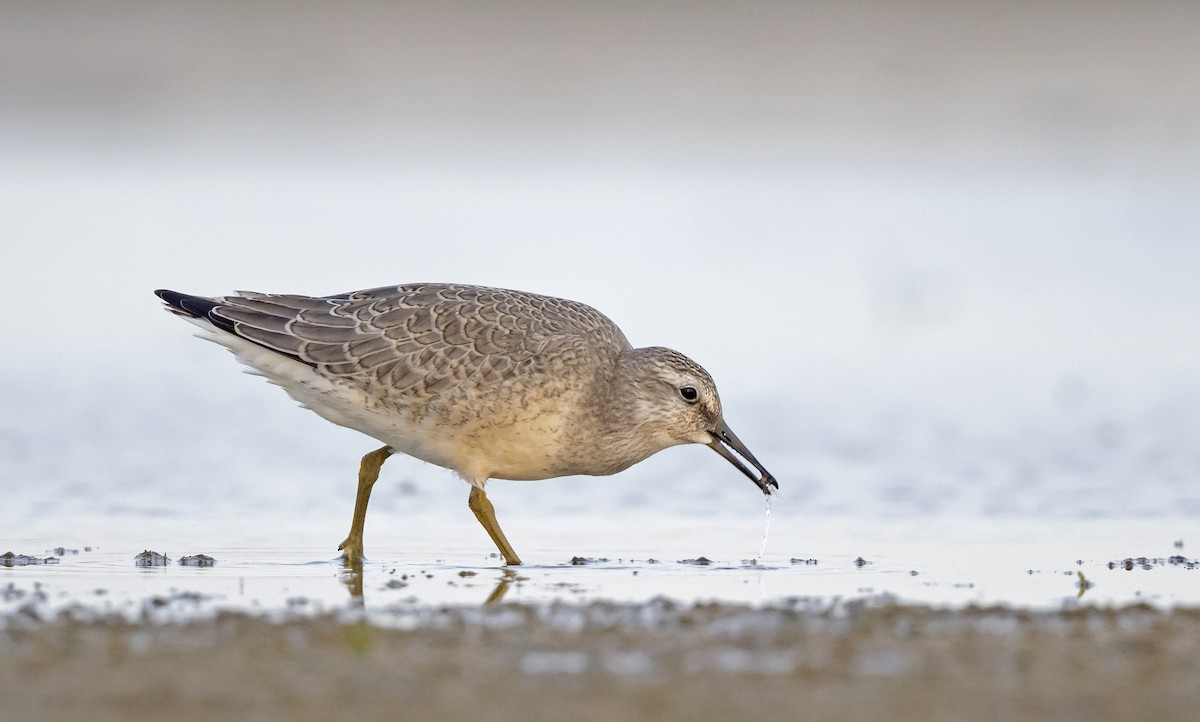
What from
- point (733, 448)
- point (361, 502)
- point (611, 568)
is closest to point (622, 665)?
point (611, 568)

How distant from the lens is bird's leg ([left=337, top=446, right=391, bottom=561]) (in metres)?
9.05

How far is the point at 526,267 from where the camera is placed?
55.4ft

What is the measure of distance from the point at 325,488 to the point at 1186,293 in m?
9.48

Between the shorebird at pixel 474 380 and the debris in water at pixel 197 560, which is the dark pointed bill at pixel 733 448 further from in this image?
the debris in water at pixel 197 560

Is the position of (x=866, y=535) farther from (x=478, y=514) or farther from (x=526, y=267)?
(x=526, y=267)

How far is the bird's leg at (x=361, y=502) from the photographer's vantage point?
905cm

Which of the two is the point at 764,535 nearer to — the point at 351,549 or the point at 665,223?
the point at 351,549

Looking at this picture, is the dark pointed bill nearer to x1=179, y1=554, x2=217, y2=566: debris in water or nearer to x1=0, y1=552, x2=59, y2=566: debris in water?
x1=179, y1=554, x2=217, y2=566: debris in water

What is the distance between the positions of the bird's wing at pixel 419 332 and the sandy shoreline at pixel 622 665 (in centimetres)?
257

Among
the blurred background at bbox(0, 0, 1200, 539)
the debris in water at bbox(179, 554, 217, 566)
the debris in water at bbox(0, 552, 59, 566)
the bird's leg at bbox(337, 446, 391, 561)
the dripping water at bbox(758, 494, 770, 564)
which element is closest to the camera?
the debris in water at bbox(0, 552, 59, 566)

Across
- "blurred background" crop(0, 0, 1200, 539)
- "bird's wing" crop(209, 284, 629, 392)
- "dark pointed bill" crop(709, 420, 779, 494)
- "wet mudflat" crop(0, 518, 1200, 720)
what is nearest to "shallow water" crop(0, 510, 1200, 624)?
"wet mudflat" crop(0, 518, 1200, 720)

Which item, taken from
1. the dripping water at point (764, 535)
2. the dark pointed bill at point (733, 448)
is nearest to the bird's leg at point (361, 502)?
the dark pointed bill at point (733, 448)

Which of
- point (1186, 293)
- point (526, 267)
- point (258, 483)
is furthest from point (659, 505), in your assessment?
point (1186, 293)

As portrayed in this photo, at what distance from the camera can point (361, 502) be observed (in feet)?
31.2
